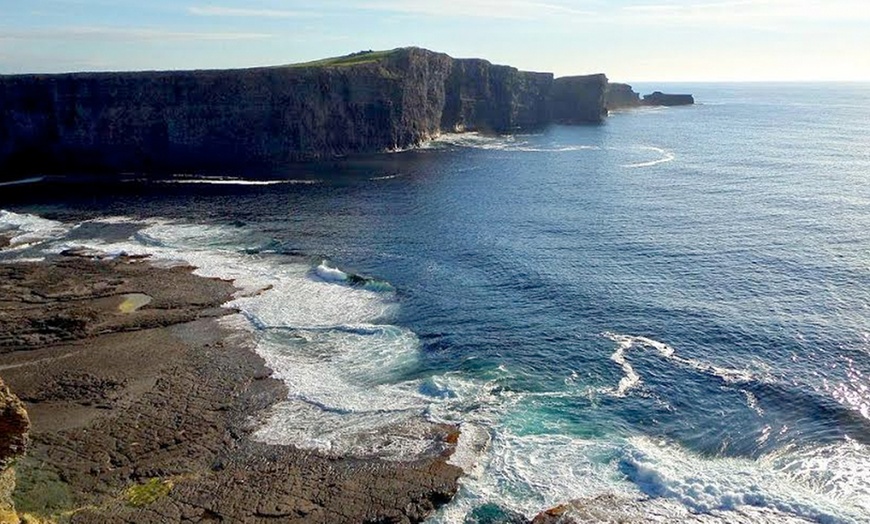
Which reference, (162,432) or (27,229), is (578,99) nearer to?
(27,229)

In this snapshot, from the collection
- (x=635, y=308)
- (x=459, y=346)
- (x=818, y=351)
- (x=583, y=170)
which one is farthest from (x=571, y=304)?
(x=583, y=170)

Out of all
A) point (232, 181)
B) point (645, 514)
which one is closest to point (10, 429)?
point (645, 514)

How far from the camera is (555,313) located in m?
52.5

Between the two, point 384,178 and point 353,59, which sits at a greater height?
point 353,59

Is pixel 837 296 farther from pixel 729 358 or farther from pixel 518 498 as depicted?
pixel 518 498

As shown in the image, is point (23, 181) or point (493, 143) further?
point (493, 143)

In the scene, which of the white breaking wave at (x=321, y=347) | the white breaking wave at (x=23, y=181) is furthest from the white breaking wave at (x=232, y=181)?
the white breaking wave at (x=321, y=347)

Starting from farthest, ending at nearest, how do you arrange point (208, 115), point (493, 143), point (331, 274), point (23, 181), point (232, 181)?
point (493, 143) → point (208, 115) → point (23, 181) → point (232, 181) → point (331, 274)

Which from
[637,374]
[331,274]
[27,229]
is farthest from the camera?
[27,229]

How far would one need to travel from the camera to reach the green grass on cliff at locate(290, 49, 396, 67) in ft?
437

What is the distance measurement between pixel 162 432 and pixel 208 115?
9077cm

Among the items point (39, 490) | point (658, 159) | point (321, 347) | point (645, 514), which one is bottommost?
point (645, 514)

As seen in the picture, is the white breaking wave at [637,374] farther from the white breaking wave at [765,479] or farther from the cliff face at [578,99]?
the cliff face at [578,99]

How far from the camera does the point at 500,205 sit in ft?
294
